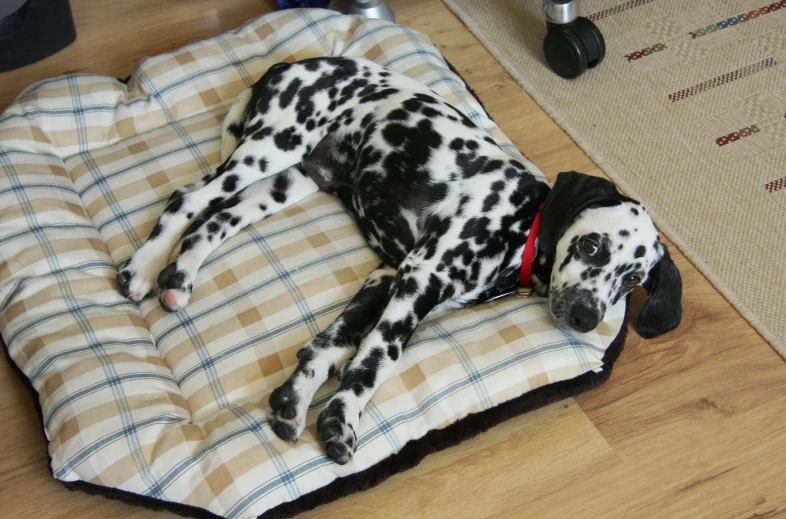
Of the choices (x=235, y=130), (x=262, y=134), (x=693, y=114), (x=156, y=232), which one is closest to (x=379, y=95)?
(x=262, y=134)

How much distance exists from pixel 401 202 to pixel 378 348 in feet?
1.95

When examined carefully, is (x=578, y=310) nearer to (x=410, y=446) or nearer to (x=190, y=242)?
(x=410, y=446)

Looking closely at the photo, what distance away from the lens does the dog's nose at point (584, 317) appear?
2.57 metres

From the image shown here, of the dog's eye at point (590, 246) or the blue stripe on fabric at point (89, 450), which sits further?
the dog's eye at point (590, 246)

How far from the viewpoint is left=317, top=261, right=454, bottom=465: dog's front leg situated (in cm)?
239

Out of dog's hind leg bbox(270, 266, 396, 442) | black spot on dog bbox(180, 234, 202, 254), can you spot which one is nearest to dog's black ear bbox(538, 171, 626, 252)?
dog's hind leg bbox(270, 266, 396, 442)

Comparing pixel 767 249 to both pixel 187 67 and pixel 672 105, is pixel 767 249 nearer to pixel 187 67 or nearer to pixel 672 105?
pixel 672 105

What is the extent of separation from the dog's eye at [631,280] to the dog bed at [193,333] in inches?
6.8

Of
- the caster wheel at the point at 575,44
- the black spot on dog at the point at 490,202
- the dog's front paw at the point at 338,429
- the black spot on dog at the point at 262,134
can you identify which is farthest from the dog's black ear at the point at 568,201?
the caster wheel at the point at 575,44

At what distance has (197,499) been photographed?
2342 millimetres

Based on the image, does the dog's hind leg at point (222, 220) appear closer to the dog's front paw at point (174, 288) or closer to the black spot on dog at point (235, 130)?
the dog's front paw at point (174, 288)

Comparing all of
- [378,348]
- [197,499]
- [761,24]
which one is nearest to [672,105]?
[761,24]

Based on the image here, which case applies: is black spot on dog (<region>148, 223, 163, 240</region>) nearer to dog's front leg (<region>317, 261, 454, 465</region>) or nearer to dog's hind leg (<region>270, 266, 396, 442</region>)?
dog's hind leg (<region>270, 266, 396, 442</region>)

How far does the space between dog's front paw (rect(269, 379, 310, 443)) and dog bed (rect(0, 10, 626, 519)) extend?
4cm
